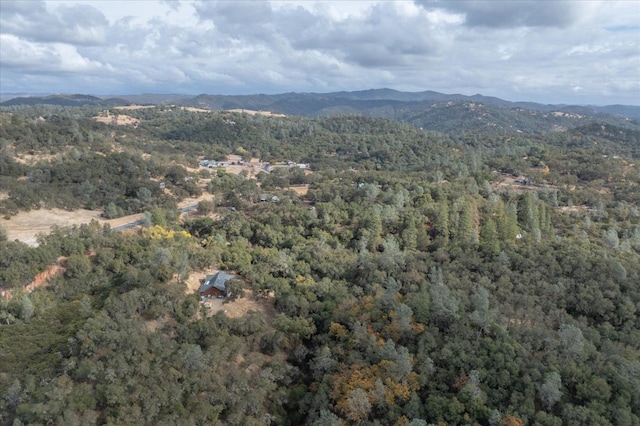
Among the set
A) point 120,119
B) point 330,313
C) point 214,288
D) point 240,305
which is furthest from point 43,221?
point 120,119

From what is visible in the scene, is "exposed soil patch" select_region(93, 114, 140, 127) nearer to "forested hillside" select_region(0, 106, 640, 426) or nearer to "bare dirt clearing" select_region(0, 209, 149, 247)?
"forested hillside" select_region(0, 106, 640, 426)

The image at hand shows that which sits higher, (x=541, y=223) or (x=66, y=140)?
(x=66, y=140)

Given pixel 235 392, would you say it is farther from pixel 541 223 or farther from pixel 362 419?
pixel 541 223

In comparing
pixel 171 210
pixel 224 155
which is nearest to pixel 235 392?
pixel 171 210

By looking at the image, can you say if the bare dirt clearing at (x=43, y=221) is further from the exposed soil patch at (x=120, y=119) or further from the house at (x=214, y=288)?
the exposed soil patch at (x=120, y=119)

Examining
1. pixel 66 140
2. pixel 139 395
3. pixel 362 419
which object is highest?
pixel 66 140

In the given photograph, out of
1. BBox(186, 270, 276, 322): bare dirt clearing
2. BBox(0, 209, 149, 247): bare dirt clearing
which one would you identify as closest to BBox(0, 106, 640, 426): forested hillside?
BBox(186, 270, 276, 322): bare dirt clearing

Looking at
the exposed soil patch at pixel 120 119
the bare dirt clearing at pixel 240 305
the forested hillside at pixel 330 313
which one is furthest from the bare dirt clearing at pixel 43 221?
the exposed soil patch at pixel 120 119

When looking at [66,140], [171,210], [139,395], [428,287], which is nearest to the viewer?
[139,395]

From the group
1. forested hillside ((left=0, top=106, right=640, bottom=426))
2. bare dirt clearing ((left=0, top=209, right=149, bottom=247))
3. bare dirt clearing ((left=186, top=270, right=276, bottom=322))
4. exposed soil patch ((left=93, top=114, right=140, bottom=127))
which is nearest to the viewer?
forested hillside ((left=0, top=106, right=640, bottom=426))
